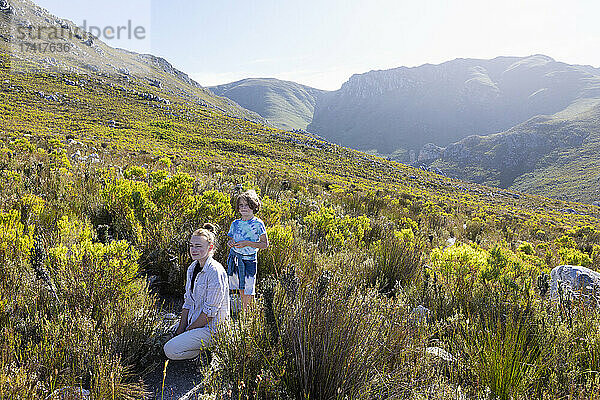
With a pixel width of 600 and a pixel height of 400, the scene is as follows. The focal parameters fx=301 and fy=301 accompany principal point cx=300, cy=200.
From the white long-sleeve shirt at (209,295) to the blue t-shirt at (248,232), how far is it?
0.61 m

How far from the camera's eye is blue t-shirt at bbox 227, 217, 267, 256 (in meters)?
3.32

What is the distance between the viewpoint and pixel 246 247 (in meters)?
3.32

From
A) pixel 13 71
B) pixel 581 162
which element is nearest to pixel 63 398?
pixel 13 71

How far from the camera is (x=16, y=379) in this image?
1.55 metres

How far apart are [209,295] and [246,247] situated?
824 mm

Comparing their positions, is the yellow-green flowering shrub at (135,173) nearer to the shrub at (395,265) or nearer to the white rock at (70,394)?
the shrub at (395,265)

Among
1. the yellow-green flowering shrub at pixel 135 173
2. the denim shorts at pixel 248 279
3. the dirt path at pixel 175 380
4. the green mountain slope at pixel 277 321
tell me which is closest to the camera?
the green mountain slope at pixel 277 321

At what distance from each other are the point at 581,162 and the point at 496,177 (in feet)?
76.7

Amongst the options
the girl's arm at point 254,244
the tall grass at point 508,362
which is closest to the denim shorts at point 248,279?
the girl's arm at point 254,244

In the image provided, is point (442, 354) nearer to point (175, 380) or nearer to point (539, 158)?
point (175, 380)

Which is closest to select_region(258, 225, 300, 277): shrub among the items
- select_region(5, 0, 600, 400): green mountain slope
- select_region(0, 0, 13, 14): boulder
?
select_region(5, 0, 600, 400): green mountain slope

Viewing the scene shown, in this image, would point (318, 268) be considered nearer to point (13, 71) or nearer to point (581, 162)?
point (13, 71)

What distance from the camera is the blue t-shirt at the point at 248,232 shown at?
3.32 meters

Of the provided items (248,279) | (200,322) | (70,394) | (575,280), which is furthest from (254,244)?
(575,280)
